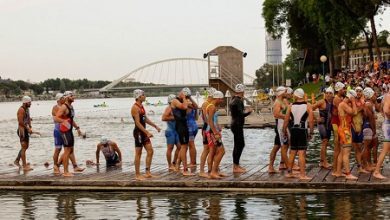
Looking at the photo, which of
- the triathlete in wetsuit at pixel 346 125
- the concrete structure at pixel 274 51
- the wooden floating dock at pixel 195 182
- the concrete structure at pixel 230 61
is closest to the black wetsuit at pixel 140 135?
the wooden floating dock at pixel 195 182

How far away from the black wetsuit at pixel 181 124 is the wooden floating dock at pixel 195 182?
0.85 metres

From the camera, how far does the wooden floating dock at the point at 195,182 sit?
13.1m

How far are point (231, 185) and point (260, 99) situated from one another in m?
54.5

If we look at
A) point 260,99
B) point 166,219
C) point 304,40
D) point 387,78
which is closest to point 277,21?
point 304,40

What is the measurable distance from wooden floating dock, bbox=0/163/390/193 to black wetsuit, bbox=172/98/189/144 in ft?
2.80

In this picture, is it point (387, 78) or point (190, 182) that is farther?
point (387, 78)

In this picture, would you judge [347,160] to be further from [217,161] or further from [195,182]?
[195,182]

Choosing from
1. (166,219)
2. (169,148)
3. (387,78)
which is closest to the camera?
(166,219)

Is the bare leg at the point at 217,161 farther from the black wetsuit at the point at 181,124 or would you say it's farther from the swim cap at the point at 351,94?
the swim cap at the point at 351,94

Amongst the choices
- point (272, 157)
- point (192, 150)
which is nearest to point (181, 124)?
point (192, 150)

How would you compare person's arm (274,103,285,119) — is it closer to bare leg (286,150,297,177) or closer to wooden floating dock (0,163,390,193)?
bare leg (286,150,297,177)

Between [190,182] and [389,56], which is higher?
[389,56]

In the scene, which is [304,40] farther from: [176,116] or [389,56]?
[176,116]

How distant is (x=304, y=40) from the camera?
76.4 meters
